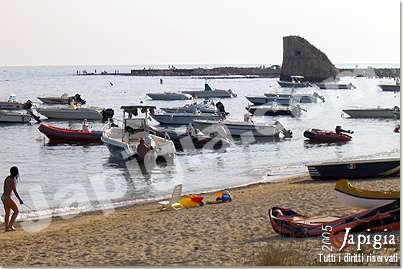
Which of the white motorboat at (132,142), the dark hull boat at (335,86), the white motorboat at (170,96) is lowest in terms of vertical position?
the dark hull boat at (335,86)

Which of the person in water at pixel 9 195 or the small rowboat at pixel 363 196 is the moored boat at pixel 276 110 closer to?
the person in water at pixel 9 195

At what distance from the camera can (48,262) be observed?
1227 centimetres

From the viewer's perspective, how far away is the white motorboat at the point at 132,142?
96.1 feet

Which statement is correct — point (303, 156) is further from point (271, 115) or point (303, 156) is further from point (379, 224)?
point (271, 115)

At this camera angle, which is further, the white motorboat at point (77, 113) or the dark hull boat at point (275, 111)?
the dark hull boat at point (275, 111)

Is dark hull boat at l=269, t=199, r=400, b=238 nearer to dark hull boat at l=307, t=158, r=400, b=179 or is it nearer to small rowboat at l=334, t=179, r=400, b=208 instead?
small rowboat at l=334, t=179, r=400, b=208

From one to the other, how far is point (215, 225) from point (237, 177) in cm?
1194

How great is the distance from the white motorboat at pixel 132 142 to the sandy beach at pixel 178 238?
9291 mm

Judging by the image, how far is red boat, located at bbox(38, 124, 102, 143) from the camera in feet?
124

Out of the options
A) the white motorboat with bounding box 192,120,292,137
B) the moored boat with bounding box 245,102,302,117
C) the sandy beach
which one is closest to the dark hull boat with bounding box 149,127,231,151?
the white motorboat with bounding box 192,120,292,137

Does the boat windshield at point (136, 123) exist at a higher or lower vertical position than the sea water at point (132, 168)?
higher

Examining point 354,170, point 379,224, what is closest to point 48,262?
point 379,224

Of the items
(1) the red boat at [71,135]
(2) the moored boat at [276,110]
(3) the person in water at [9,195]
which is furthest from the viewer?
(2) the moored boat at [276,110]

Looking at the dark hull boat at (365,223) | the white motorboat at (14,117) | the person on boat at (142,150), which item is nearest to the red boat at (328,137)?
the person on boat at (142,150)
